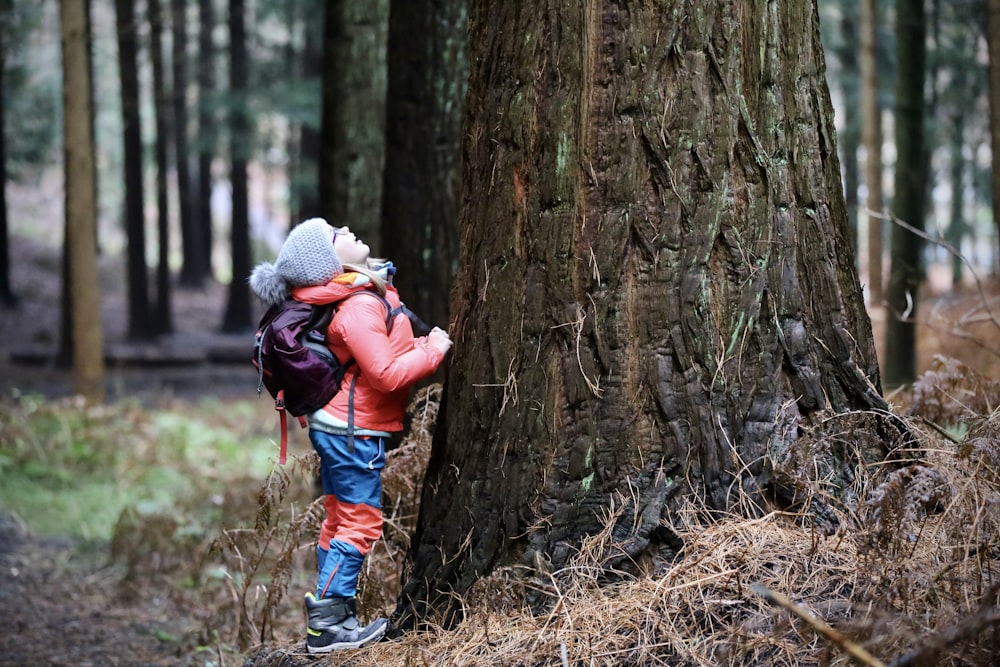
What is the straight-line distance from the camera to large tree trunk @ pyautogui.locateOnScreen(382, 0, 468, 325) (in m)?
6.82

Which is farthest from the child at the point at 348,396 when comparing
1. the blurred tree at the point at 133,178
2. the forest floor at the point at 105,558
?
the blurred tree at the point at 133,178

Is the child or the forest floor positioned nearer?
the child

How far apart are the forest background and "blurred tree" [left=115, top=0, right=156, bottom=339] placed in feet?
0.19

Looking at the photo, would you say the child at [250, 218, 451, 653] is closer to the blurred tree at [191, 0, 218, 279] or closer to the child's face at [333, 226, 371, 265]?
the child's face at [333, 226, 371, 265]

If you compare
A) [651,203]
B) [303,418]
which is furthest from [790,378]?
[303,418]

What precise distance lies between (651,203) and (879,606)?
1.63 m

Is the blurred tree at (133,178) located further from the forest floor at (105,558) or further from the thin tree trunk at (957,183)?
the thin tree trunk at (957,183)

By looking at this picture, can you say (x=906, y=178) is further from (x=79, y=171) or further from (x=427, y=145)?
(x=79, y=171)

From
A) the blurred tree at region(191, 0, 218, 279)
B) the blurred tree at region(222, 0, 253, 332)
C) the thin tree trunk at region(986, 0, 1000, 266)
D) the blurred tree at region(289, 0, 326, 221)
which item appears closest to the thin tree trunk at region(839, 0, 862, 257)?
the blurred tree at region(289, 0, 326, 221)

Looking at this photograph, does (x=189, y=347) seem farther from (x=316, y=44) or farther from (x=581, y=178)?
(x=581, y=178)

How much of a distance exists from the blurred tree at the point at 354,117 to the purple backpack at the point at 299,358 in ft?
13.7

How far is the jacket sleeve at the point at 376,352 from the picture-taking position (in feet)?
12.6

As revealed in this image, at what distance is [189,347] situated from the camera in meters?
24.5

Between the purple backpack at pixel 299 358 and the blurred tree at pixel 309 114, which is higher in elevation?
the blurred tree at pixel 309 114
